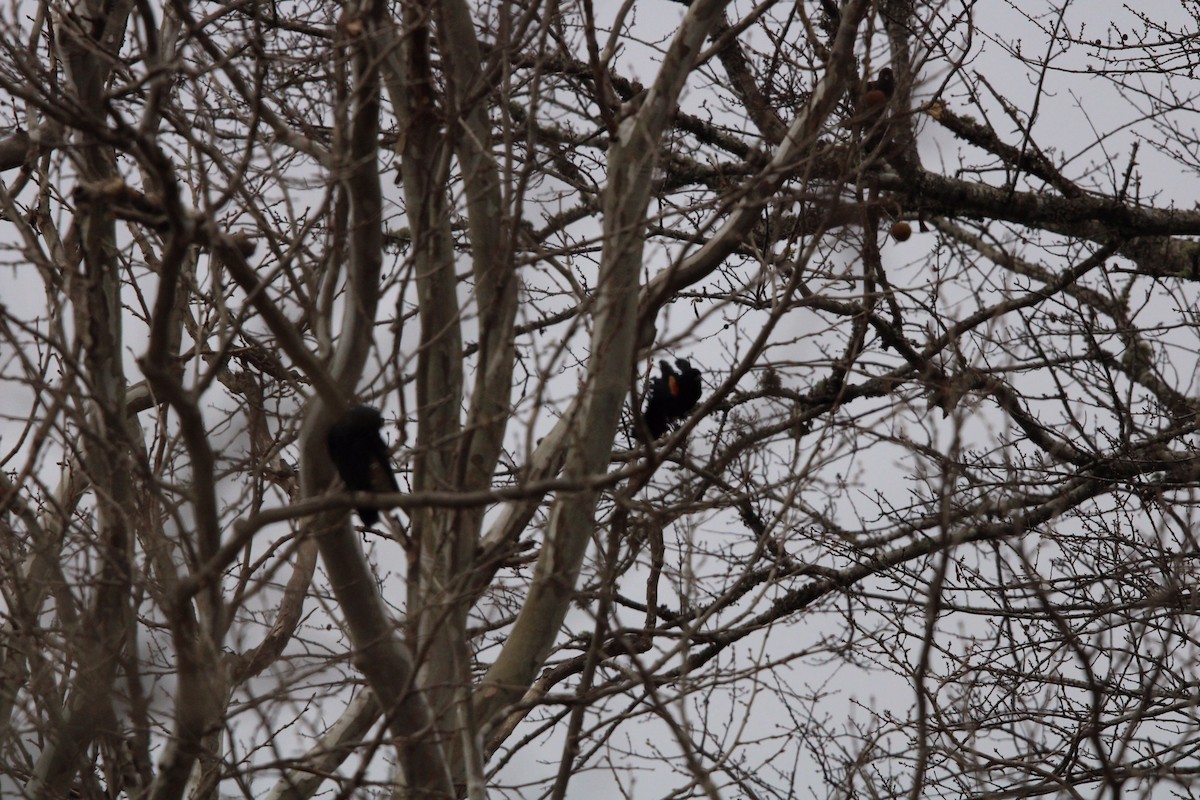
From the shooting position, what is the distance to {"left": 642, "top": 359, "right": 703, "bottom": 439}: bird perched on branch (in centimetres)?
730

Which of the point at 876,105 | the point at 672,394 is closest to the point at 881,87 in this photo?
the point at 876,105

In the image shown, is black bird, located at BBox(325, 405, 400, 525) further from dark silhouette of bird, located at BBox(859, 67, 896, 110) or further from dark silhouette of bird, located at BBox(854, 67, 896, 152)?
dark silhouette of bird, located at BBox(859, 67, 896, 110)

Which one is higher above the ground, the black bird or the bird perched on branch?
the bird perched on branch

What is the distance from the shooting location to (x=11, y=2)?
4348 mm

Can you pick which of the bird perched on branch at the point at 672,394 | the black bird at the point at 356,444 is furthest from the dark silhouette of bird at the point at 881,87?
the black bird at the point at 356,444

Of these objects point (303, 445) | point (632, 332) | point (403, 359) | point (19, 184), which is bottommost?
→ point (303, 445)

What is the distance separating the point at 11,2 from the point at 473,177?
6.28ft

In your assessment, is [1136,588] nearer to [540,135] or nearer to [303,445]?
[540,135]

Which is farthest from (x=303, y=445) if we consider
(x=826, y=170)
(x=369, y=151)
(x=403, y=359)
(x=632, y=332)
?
(x=826, y=170)

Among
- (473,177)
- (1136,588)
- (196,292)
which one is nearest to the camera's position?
(473,177)

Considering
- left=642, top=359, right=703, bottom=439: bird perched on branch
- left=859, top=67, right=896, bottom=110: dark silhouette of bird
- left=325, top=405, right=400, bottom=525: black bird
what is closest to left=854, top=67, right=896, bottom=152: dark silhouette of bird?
left=859, top=67, right=896, bottom=110: dark silhouette of bird

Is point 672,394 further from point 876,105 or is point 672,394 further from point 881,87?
point 876,105

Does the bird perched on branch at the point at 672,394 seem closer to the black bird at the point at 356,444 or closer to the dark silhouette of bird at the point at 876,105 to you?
the dark silhouette of bird at the point at 876,105

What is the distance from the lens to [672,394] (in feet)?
24.0
